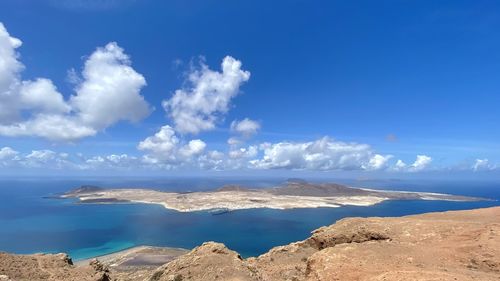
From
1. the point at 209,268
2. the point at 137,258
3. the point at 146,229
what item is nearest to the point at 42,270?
the point at 209,268

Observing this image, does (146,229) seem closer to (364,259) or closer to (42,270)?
(42,270)

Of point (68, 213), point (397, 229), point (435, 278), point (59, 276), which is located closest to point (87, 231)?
point (68, 213)

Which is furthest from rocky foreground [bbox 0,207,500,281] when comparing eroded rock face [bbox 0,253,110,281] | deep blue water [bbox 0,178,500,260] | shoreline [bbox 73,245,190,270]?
deep blue water [bbox 0,178,500,260]

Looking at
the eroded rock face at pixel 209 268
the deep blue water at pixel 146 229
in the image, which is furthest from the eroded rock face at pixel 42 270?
the deep blue water at pixel 146 229

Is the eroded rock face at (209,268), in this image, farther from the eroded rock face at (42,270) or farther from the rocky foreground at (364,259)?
the eroded rock face at (42,270)

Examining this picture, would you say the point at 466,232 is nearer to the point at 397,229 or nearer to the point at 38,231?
the point at 397,229

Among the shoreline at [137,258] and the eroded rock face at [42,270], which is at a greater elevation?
the eroded rock face at [42,270]

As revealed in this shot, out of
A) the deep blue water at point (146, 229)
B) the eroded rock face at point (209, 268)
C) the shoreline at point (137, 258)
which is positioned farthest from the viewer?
the deep blue water at point (146, 229)

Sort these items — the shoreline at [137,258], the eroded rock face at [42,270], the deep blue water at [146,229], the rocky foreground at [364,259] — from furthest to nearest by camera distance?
the deep blue water at [146,229], the shoreline at [137,258], the eroded rock face at [42,270], the rocky foreground at [364,259]
